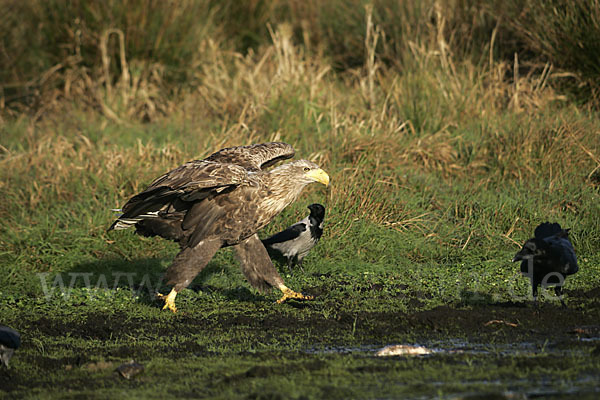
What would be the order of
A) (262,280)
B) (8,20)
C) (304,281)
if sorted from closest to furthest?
(262,280) < (304,281) < (8,20)

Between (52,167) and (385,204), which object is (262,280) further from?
(52,167)

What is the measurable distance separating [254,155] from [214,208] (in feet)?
2.82

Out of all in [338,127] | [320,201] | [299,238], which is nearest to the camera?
[299,238]

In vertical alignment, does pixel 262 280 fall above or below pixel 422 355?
below

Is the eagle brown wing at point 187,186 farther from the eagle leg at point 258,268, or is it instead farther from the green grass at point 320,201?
the green grass at point 320,201

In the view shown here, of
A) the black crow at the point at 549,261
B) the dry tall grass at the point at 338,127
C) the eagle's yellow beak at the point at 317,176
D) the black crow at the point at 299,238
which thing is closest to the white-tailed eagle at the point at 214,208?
the eagle's yellow beak at the point at 317,176

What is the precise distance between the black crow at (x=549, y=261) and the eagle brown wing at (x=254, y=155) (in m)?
2.41

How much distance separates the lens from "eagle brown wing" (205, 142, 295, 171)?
6965 mm

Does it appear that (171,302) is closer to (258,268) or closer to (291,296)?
(258,268)

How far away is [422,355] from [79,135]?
7458mm

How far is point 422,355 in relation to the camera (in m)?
4.64

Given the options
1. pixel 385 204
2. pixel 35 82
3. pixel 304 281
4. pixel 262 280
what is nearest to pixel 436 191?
pixel 385 204

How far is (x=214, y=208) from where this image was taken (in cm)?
643

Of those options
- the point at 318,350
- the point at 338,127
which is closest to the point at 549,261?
the point at 318,350
